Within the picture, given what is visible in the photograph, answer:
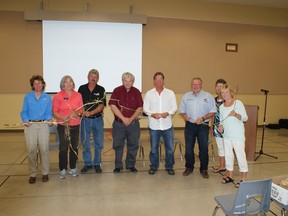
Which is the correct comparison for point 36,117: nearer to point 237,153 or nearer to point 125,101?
point 125,101

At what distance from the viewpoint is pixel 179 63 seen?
25.3 feet

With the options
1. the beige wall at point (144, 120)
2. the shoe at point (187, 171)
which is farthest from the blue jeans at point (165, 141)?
the beige wall at point (144, 120)

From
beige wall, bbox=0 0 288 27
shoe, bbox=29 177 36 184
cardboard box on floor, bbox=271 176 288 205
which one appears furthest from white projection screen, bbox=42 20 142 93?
cardboard box on floor, bbox=271 176 288 205

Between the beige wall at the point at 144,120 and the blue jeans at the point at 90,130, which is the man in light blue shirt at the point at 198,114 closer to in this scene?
the blue jeans at the point at 90,130

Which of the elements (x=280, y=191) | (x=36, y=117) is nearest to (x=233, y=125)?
(x=280, y=191)

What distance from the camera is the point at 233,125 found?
142 inches

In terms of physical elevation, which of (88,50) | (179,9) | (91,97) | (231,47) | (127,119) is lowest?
(127,119)

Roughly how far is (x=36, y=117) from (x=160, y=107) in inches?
71.7

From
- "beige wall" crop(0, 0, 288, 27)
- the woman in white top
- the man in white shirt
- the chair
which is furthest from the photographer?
"beige wall" crop(0, 0, 288, 27)

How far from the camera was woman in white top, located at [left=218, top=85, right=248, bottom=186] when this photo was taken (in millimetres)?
3607

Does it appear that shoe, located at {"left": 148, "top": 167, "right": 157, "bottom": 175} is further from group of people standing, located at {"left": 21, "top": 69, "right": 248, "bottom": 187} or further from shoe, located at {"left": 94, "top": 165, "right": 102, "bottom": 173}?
shoe, located at {"left": 94, "top": 165, "right": 102, "bottom": 173}

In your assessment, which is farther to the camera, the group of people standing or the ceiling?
the ceiling

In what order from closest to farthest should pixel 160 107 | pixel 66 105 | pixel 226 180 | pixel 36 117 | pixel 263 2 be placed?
pixel 36 117, pixel 66 105, pixel 226 180, pixel 160 107, pixel 263 2

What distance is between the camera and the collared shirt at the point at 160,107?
403 cm
